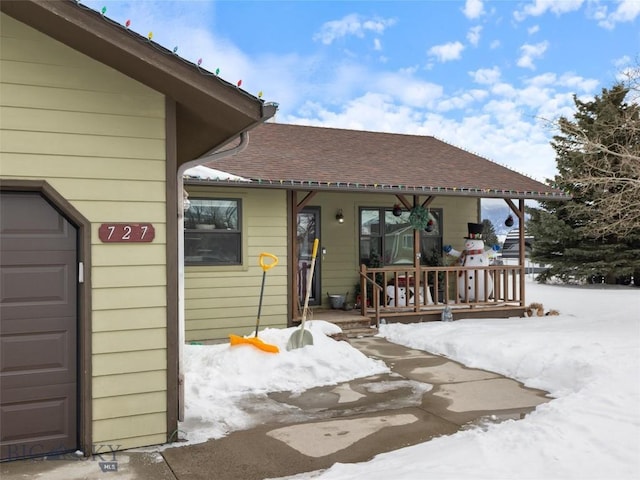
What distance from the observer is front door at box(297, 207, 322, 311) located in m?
10.1

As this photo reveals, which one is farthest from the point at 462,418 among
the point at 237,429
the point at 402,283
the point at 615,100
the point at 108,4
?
the point at 615,100

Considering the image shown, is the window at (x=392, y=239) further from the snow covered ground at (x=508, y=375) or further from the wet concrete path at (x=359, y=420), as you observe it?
the wet concrete path at (x=359, y=420)

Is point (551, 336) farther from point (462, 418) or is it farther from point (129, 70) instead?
point (129, 70)

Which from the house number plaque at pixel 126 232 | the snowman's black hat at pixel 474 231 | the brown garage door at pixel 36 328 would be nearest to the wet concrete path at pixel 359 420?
the brown garage door at pixel 36 328

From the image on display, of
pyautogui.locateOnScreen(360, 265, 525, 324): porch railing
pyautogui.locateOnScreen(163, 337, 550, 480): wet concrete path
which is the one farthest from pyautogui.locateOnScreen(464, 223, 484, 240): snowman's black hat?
pyautogui.locateOnScreen(163, 337, 550, 480): wet concrete path

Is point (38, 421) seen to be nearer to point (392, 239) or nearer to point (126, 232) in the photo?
point (126, 232)

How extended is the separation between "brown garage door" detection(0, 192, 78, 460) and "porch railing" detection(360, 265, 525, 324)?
5.91 meters

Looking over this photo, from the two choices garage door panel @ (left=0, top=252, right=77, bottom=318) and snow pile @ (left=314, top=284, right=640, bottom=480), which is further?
garage door panel @ (left=0, top=252, right=77, bottom=318)

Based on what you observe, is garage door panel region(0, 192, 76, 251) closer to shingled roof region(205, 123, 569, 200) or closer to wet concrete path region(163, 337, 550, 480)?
wet concrete path region(163, 337, 550, 480)

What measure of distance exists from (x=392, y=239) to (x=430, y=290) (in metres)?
1.32

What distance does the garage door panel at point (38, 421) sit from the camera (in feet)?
11.9

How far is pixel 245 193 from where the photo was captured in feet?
27.8
